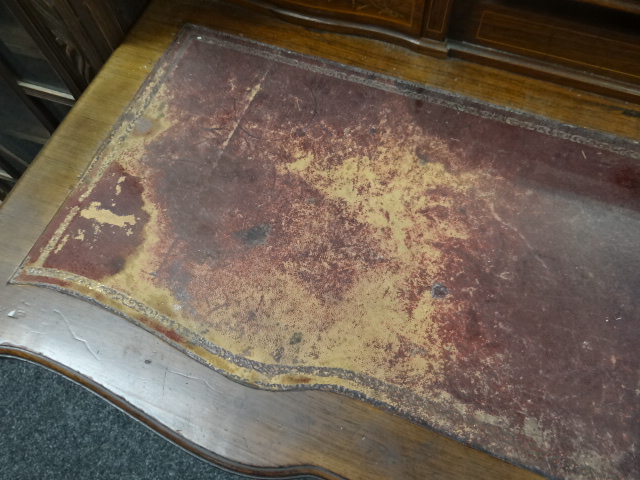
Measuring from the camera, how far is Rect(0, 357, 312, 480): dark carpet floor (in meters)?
1.92

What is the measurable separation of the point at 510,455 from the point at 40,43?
214 cm

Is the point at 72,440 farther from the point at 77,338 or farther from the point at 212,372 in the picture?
the point at 212,372

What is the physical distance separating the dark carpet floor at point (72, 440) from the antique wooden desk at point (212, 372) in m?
0.56

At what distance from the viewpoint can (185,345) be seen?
1.53 metres

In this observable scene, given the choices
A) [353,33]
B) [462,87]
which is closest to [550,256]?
[462,87]

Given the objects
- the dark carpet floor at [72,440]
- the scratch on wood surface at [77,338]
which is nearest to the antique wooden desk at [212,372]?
the scratch on wood surface at [77,338]

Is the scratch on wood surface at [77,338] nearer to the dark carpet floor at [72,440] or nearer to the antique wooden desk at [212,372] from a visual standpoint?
the antique wooden desk at [212,372]

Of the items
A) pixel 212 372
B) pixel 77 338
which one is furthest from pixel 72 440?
pixel 212 372

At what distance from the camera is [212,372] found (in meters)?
1.51

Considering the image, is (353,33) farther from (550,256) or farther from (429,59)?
(550,256)

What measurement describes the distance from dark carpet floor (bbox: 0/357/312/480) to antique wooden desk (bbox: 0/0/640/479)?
0.56 m

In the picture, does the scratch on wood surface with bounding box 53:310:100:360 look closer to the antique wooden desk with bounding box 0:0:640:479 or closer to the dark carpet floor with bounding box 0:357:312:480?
the antique wooden desk with bounding box 0:0:640:479

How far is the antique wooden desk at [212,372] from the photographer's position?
140 centimetres

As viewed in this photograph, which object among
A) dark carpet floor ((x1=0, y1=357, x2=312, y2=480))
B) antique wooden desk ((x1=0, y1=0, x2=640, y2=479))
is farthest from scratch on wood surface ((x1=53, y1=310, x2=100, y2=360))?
dark carpet floor ((x1=0, y1=357, x2=312, y2=480))
